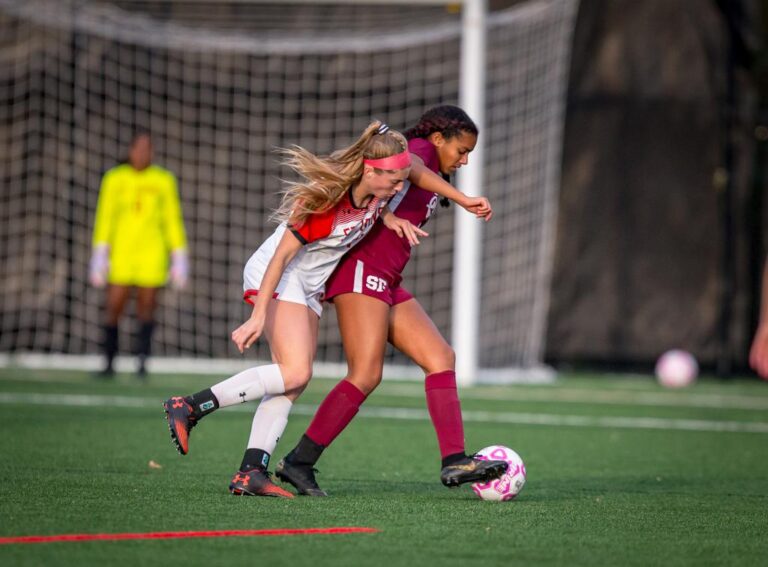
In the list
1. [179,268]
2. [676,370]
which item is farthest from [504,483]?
[676,370]

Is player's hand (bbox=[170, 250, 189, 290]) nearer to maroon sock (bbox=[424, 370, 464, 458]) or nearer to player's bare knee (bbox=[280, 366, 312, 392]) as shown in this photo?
maroon sock (bbox=[424, 370, 464, 458])

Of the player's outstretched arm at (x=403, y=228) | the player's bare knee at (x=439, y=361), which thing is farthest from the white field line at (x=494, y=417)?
the player's outstretched arm at (x=403, y=228)

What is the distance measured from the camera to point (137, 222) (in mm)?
11383

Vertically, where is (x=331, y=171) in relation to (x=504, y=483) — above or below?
above

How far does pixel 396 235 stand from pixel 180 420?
1.20 m

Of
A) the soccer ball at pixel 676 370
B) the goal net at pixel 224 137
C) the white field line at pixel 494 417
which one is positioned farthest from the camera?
the goal net at pixel 224 137

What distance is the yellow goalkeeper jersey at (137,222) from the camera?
11258mm

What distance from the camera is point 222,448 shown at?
22.2ft

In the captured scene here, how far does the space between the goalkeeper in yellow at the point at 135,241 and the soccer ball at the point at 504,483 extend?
6.42 meters

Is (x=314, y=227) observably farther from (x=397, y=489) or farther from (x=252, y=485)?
(x=397, y=489)

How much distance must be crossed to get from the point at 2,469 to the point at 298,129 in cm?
865

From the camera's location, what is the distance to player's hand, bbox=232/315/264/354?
15.5 feet

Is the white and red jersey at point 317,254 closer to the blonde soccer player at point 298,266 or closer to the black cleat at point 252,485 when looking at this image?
the blonde soccer player at point 298,266

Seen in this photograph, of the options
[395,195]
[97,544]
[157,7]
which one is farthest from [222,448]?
[157,7]
